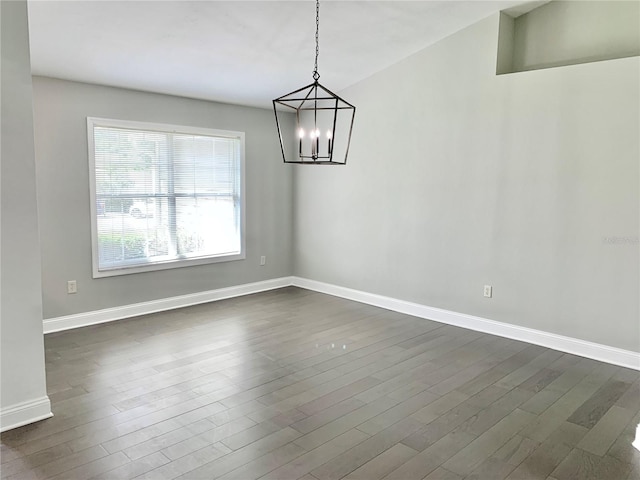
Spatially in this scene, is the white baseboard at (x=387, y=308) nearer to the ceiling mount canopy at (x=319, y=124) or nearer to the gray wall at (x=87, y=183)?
the gray wall at (x=87, y=183)

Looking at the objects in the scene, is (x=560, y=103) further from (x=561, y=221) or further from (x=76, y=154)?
(x=76, y=154)

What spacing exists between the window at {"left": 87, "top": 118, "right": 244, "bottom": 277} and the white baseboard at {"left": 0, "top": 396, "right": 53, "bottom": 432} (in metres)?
1.95

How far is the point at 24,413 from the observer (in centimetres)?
262

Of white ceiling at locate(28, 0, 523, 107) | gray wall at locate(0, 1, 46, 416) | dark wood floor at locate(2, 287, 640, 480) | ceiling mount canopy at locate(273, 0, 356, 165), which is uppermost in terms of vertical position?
white ceiling at locate(28, 0, 523, 107)

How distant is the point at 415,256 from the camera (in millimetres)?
4910

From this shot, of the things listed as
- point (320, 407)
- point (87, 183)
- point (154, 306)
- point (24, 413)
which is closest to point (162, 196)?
point (87, 183)

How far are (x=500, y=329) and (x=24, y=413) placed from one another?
12.4 feet

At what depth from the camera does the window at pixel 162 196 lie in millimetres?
4473

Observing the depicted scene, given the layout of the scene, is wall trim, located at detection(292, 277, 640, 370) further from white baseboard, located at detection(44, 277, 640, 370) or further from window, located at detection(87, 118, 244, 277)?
window, located at detection(87, 118, 244, 277)

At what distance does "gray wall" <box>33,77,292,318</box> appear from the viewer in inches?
161

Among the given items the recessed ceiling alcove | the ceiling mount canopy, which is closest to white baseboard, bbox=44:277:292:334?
the ceiling mount canopy

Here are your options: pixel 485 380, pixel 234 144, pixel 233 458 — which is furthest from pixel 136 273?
pixel 485 380

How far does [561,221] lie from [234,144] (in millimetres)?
3609

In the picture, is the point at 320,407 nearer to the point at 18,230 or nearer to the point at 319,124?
the point at 18,230
